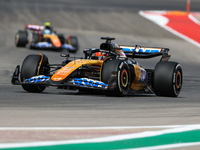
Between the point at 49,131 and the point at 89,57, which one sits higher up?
the point at 89,57

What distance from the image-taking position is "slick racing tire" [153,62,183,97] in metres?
11.1

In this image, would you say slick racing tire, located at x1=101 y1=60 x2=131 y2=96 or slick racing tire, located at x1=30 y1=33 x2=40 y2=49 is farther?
slick racing tire, located at x1=30 y1=33 x2=40 y2=49

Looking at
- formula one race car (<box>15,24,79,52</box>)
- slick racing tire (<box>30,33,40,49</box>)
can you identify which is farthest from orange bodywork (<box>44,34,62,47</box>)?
slick racing tire (<box>30,33,40,49</box>)

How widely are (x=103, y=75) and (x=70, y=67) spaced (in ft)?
2.48

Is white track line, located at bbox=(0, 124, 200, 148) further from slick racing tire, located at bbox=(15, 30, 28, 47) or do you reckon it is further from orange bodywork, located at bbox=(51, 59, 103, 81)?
slick racing tire, located at bbox=(15, 30, 28, 47)

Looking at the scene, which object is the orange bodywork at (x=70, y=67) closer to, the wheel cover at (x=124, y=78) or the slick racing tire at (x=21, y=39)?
the wheel cover at (x=124, y=78)

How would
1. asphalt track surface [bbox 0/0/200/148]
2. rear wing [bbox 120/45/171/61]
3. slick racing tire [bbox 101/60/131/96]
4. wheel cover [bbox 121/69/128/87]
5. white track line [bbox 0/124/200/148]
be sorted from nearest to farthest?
white track line [bbox 0/124/200/148] → asphalt track surface [bbox 0/0/200/148] → slick racing tire [bbox 101/60/131/96] → wheel cover [bbox 121/69/128/87] → rear wing [bbox 120/45/171/61]

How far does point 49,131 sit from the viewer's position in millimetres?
6406

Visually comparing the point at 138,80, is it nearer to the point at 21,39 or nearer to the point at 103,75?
the point at 103,75

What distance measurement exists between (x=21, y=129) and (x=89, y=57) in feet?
16.8

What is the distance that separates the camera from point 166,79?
1117 cm

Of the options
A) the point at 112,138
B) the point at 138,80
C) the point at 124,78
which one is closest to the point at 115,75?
the point at 124,78

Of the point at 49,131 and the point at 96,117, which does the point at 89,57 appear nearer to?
the point at 96,117

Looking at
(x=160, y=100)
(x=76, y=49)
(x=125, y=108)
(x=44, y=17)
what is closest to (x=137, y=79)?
(x=160, y=100)
